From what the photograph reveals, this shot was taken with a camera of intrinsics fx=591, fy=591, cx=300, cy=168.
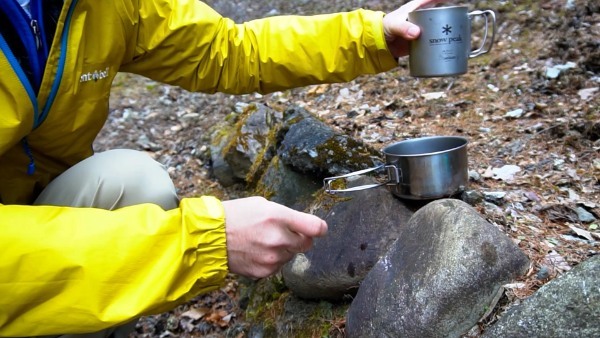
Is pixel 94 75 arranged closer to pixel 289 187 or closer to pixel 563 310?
pixel 289 187

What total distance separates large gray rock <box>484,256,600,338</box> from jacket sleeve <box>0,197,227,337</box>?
911mm

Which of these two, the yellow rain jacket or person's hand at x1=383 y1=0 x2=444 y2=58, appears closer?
the yellow rain jacket

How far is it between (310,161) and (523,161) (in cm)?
119

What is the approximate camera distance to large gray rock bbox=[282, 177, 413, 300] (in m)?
2.50

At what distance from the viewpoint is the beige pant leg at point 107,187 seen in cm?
236

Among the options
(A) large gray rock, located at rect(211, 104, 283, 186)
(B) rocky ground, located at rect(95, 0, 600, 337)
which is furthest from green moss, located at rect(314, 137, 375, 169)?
(A) large gray rock, located at rect(211, 104, 283, 186)

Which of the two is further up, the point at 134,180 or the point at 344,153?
the point at 134,180

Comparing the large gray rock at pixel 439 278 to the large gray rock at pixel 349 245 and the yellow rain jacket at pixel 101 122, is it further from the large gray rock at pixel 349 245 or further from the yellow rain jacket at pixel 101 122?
the yellow rain jacket at pixel 101 122

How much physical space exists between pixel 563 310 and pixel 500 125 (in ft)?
7.32

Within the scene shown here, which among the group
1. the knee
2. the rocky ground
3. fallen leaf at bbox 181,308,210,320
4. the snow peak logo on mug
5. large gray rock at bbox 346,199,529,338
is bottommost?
fallen leaf at bbox 181,308,210,320

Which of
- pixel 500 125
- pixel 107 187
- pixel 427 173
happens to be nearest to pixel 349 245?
pixel 427 173

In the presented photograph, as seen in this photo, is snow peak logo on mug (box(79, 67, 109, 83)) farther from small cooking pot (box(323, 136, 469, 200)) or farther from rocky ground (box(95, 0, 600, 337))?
rocky ground (box(95, 0, 600, 337))

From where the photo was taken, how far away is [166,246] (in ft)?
5.24

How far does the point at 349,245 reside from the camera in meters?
2.55
